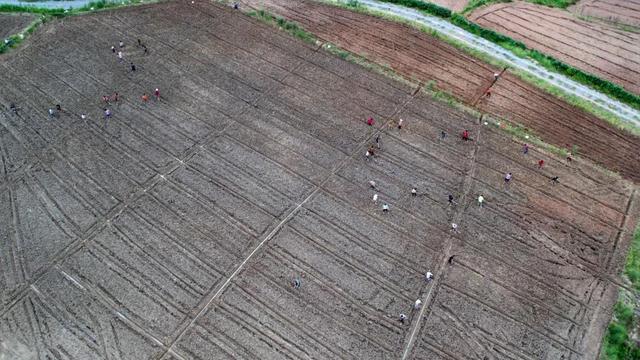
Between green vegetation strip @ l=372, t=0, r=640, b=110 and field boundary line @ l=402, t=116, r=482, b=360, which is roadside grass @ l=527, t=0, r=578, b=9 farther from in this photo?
field boundary line @ l=402, t=116, r=482, b=360

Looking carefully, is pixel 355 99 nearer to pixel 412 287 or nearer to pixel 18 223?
pixel 412 287

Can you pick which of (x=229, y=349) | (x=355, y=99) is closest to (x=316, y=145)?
(x=355, y=99)

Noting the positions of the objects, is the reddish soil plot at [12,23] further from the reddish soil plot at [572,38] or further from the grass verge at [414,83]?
the reddish soil plot at [572,38]

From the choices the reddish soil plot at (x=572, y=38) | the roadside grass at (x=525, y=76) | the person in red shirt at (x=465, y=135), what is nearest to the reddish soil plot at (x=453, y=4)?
the reddish soil plot at (x=572, y=38)

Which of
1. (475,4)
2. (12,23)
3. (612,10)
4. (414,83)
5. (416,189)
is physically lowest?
A: (12,23)

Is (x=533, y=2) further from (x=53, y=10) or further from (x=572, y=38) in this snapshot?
(x=53, y=10)

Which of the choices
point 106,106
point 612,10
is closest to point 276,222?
point 106,106
